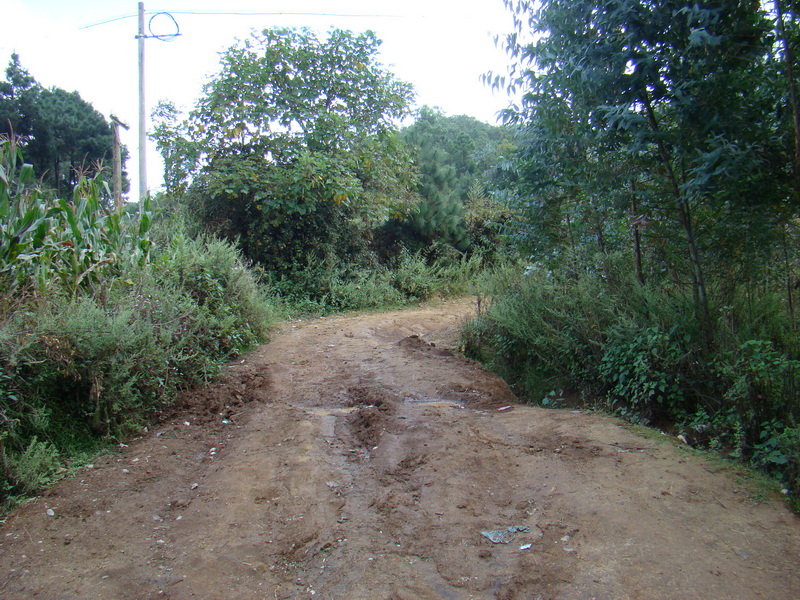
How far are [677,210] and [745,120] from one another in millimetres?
1064

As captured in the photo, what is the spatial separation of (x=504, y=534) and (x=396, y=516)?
73 centimetres

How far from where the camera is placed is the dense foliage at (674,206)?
4.55m

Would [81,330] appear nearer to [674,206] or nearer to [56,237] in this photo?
[56,237]

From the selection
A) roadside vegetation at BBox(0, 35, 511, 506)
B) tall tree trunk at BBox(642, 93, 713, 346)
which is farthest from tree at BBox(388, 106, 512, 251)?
tall tree trunk at BBox(642, 93, 713, 346)

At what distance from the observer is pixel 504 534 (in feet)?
11.8

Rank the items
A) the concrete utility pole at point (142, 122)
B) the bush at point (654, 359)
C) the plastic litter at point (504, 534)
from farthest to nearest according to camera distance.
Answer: the concrete utility pole at point (142, 122) < the bush at point (654, 359) < the plastic litter at point (504, 534)

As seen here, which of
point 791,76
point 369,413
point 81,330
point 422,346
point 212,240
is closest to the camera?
point 791,76

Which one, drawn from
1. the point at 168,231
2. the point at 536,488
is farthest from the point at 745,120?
the point at 168,231

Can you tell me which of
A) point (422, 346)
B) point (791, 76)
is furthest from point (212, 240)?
point (791, 76)

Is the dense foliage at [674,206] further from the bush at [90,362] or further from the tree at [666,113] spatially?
the bush at [90,362]

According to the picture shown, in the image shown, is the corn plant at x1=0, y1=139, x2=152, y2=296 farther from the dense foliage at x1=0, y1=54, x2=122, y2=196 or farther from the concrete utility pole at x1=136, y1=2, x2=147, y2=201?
the dense foliage at x1=0, y1=54, x2=122, y2=196

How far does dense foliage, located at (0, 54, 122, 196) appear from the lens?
20.0 m

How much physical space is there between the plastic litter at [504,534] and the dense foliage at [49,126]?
20.1m

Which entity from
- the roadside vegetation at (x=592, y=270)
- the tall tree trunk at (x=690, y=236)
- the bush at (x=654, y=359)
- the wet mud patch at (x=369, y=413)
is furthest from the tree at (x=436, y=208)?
the tall tree trunk at (x=690, y=236)
